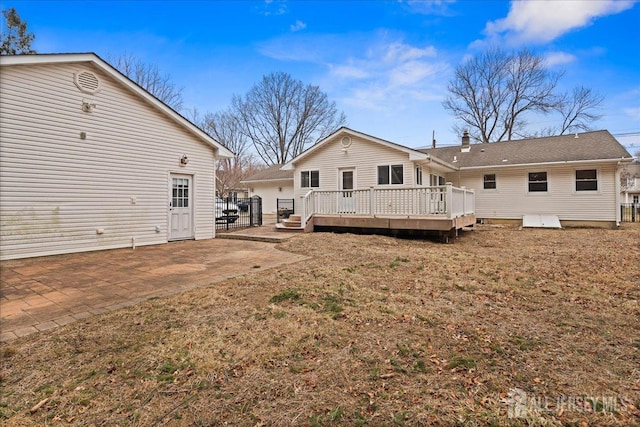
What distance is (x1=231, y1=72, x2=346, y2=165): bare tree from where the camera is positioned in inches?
1261

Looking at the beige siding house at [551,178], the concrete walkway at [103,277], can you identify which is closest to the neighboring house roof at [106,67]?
the concrete walkway at [103,277]

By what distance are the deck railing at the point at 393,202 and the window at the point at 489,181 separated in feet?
16.1

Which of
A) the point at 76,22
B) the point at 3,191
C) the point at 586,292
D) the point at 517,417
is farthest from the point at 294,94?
the point at 517,417

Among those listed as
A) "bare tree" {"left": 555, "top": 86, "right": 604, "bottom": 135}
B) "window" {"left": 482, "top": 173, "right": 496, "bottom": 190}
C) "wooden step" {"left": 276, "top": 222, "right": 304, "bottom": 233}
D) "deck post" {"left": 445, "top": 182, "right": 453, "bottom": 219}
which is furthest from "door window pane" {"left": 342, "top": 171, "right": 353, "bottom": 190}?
"bare tree" {"left": 555, "top": 86, "right": 604, "bottom": 135}

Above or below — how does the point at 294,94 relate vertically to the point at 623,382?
above

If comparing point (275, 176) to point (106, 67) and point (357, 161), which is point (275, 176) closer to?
point (357, 161)

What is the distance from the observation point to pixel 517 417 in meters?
1.95

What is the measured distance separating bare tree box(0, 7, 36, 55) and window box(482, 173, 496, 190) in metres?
23.4

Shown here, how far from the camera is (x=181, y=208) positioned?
10227 millimetres

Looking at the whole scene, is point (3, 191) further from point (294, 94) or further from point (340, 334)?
point (294, 94)

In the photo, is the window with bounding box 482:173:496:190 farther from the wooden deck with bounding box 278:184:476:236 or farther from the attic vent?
the attic vent

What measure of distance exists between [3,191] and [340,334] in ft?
27.0

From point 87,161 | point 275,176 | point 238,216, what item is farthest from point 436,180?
point 87,161

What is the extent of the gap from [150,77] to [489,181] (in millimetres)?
23486
